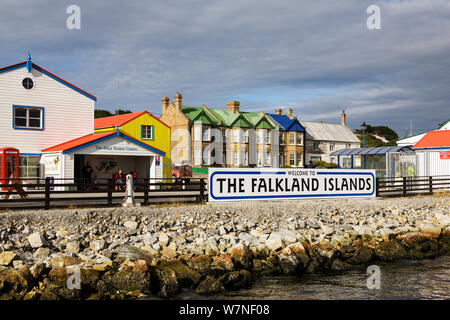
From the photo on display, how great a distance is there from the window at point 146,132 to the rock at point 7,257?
80.2 feet

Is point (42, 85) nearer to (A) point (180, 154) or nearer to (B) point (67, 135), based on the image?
(B) point (67, 135)

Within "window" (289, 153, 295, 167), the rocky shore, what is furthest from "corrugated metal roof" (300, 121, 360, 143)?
the rocky shore

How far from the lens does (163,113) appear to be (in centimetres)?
5684

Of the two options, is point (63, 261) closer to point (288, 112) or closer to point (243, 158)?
point (243, 158)

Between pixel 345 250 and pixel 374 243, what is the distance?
1895 millimetres

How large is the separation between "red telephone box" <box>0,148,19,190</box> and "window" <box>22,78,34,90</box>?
5249mm

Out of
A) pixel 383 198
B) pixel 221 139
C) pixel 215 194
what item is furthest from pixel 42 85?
pixel 221 139

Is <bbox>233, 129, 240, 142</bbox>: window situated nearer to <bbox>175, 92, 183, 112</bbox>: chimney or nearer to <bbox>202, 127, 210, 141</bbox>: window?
<bbox>202, 127, 210, 141</bbox>: window

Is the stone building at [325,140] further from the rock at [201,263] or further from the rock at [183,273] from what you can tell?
the rock at [183,273]

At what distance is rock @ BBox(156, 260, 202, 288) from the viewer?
12.3 metres

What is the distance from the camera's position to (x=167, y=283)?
11.8m

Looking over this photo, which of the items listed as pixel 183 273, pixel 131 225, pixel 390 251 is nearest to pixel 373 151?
pixel 390 251

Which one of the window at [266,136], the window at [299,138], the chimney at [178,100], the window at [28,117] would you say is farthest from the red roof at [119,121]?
the window at [299,138]

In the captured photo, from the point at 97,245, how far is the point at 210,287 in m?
3.94
